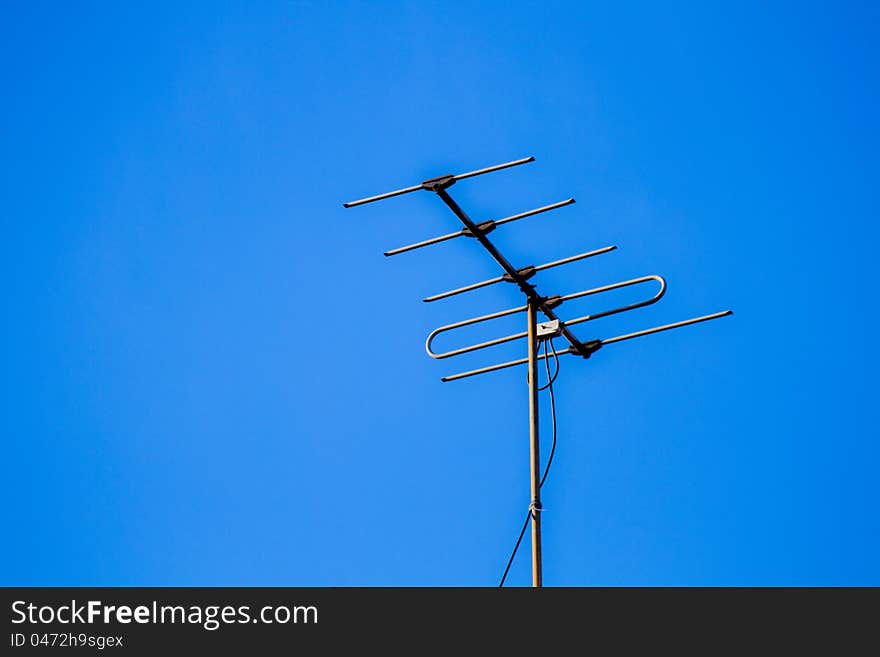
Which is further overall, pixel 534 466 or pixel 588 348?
pixel 588 348

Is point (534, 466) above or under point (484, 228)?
under

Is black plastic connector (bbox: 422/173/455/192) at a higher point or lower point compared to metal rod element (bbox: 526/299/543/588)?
higher

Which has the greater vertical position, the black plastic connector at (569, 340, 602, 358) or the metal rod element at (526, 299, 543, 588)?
the black plastic connector at (569, 340, 602, 358)

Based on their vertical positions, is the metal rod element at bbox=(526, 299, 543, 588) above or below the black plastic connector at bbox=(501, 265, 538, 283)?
below

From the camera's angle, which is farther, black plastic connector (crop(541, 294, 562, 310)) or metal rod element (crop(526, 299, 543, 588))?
black plastic connector (crop(541, 294, 562, 310))

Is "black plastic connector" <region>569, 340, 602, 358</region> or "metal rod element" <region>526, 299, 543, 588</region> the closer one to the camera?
"metal rod element" <region>526, 299, 543, 588</region>

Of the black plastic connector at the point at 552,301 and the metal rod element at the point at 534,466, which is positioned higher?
the black plastic connector at the point at 552,301

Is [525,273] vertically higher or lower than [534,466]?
higher

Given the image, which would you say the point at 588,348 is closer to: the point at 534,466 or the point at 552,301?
the point at 552,301

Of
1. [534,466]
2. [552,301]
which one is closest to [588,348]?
[552,301]

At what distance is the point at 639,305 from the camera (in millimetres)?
12750
